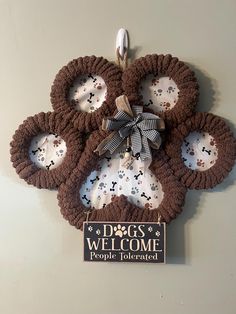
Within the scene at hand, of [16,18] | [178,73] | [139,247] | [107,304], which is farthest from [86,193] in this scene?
[16,18]

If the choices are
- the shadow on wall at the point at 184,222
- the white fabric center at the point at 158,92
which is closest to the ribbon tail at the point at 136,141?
the white fabric center at the point at 158,92

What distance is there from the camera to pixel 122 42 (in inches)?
43.7

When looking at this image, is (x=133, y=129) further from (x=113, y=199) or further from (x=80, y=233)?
(x=80, y=233)

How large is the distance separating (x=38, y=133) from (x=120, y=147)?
26cm

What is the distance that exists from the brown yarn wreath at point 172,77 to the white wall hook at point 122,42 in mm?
58

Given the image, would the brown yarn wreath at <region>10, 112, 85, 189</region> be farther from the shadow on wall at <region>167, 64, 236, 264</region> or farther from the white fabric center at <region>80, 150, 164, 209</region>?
the shadow on wall at <region>167, 64, 236, 264</region>

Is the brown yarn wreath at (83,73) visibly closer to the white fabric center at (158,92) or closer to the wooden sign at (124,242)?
the white fabric center at (158,92)

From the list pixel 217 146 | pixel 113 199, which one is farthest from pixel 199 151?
pixel 113 199

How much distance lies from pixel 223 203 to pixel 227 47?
→ 1.54 feet

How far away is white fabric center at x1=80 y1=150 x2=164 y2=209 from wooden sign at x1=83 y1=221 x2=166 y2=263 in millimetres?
70

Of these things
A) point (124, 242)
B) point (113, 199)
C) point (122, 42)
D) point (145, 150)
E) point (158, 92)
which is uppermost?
point (122, 42)

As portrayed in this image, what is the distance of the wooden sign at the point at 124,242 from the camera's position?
1043 mm

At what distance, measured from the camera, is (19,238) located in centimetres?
115

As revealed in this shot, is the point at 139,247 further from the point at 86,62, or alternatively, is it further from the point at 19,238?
the point at 86,62
